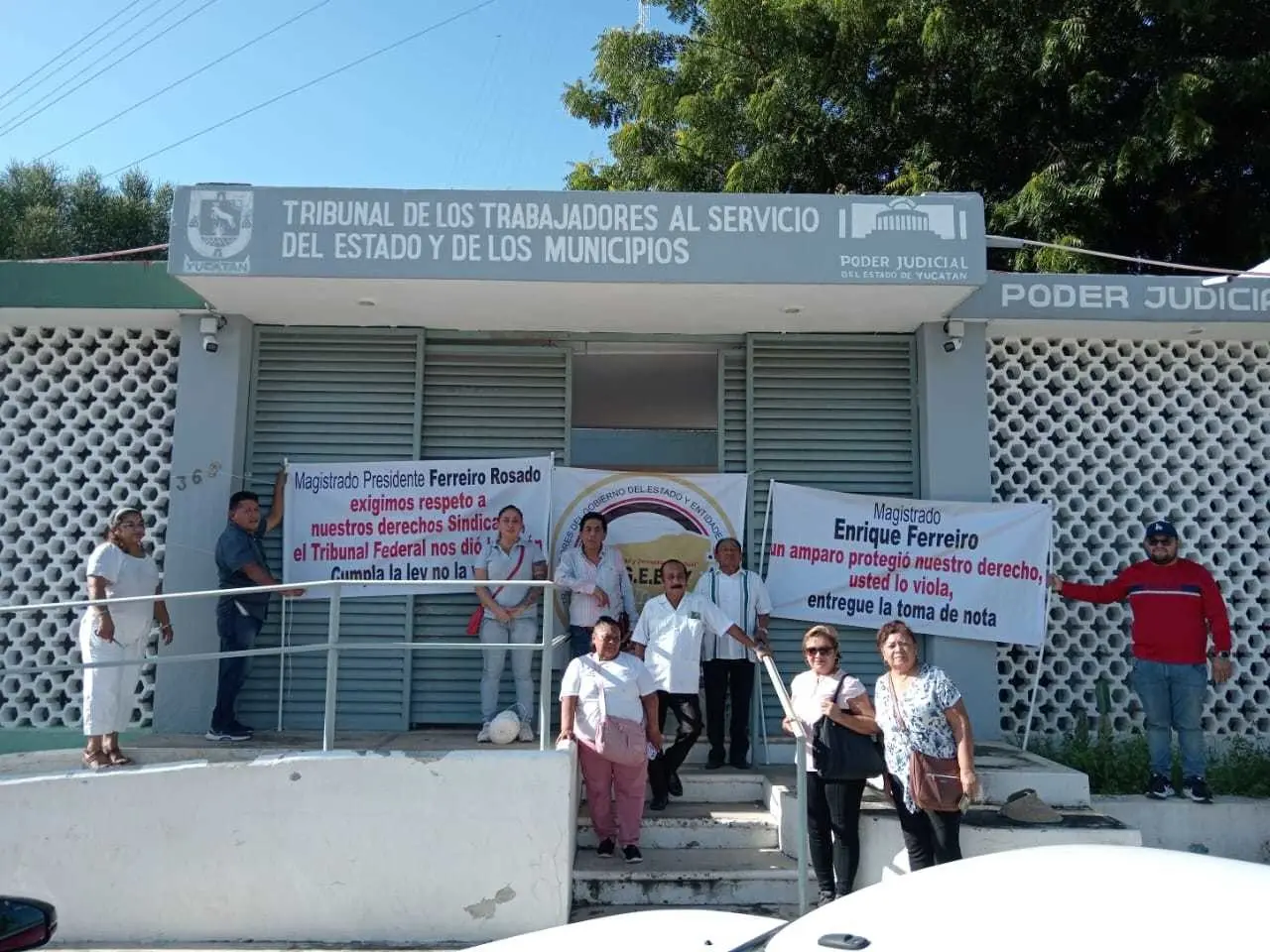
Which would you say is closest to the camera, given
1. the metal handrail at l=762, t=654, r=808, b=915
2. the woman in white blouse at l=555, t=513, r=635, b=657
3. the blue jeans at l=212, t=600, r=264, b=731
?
the metal handrail at l=762, t=654, r=808, b=915

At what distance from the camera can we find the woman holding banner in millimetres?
6961

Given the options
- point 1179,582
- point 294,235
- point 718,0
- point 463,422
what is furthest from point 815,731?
point 718,0

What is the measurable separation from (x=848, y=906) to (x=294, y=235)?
5563 millimetres

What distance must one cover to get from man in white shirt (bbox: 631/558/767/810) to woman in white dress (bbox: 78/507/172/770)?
2932 millimetres

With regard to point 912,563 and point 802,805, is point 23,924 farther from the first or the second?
point 912,563

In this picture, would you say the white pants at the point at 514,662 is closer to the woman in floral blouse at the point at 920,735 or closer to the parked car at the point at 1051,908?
the woman in floral blouse at the point at 920,735

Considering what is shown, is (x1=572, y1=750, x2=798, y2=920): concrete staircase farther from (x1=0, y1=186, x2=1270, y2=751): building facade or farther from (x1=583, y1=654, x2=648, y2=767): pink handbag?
(x1=0, y1=186, x2=1270, y2=751): building facade

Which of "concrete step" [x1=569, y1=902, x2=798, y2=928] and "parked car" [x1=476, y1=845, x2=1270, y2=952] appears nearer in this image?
"parked car" [x1=476, y1=845, x2=1270, y2=952]

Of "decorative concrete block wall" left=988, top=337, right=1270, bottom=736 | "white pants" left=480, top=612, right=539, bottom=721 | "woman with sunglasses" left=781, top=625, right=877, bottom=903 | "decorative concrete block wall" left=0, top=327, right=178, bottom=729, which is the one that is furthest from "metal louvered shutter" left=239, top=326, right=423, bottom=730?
"decorative concrete block wall" left=988, top=337, right=1270, bottom=736

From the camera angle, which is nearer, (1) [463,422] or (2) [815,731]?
(2) [815,731]

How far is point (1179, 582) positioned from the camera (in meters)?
6.78

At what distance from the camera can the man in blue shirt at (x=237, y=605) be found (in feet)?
22.3

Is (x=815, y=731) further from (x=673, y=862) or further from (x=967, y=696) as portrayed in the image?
(x=967, y=696)

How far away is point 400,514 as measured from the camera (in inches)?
301
